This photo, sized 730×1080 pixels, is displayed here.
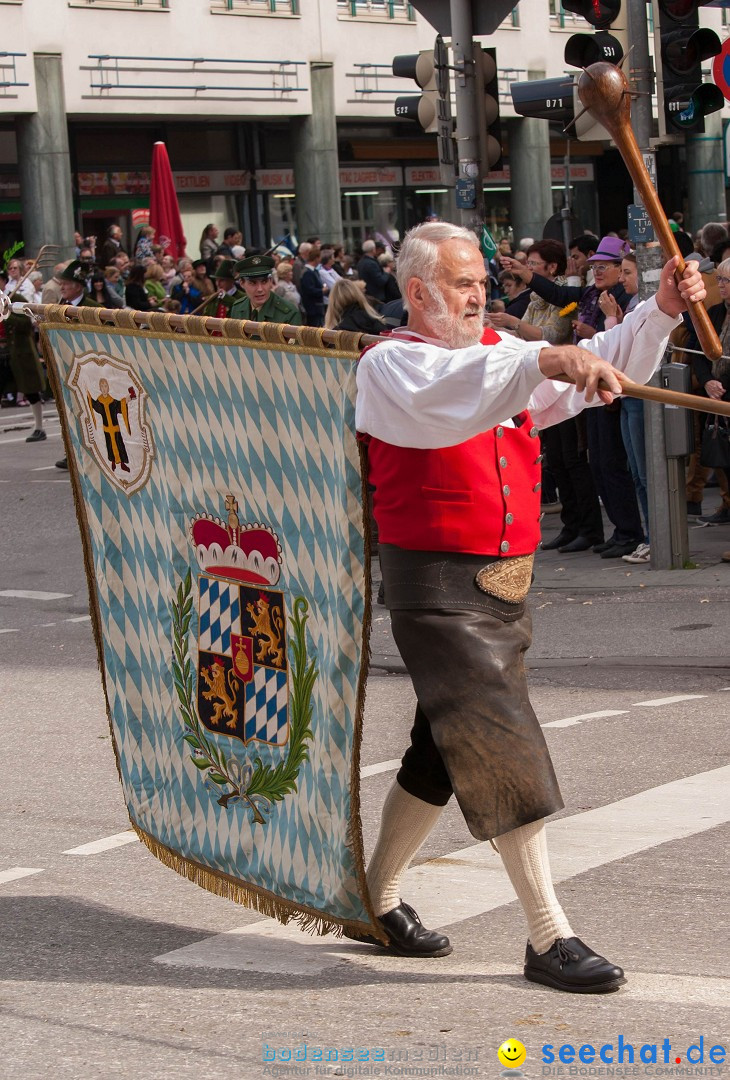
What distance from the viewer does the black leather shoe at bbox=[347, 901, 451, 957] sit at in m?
4.76

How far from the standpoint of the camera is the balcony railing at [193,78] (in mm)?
32500

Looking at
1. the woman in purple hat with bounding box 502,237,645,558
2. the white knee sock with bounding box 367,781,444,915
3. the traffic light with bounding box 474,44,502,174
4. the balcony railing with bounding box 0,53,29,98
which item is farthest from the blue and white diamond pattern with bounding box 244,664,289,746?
the balcony railing with bounding box 0,53,29,98

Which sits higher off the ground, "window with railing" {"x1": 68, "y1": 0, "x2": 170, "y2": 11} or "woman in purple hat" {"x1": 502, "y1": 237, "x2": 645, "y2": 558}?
"window with railing" {"x1": 68, "y1": 0, "x2": 170, "y2": 11}

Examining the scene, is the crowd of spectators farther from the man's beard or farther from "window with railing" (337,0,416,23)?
"window with railing" (337,0,416,23)

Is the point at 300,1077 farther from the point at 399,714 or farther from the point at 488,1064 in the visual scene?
the point at 399,714

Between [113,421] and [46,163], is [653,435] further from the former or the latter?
[46,163]

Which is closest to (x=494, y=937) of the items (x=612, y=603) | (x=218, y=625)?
(x=218, y=625)

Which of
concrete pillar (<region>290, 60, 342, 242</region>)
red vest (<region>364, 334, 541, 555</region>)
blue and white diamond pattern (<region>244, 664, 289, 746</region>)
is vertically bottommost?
blue and white diamond pattern (<region>244, 664, 289, 746</region>)

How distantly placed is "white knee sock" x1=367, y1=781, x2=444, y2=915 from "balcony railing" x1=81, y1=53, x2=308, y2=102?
2921cm

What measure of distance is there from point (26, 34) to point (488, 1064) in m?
29.3

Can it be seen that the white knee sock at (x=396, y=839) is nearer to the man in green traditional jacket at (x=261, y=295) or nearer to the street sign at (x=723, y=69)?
the man in green traditional jacket at (x=261, y=295)

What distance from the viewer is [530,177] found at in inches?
1626

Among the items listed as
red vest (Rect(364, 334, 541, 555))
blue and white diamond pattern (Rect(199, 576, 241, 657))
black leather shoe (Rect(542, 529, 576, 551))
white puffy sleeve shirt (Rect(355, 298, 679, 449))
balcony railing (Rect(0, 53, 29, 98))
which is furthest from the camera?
balcony railing (Rect(0, 53, 29, 98))

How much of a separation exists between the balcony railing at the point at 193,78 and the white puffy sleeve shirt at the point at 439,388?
Result: 2934 cm
